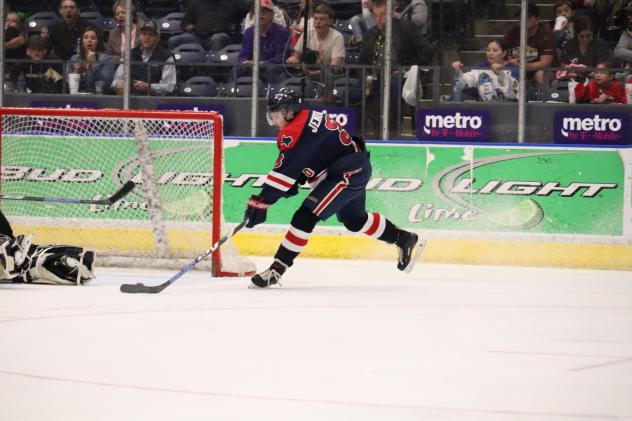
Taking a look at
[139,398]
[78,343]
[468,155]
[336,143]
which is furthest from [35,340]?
[468,155]

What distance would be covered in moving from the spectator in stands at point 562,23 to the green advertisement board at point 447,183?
105cm

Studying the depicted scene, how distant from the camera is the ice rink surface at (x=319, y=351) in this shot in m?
3.63

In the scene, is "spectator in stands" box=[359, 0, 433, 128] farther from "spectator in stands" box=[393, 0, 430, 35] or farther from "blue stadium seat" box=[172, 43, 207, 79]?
"blue stadium seat" box=[172, 43, 207, 79]

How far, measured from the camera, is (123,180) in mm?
8500

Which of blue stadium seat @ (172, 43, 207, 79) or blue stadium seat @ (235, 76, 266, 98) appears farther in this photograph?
blue stadium seat @ (172, 43, 207, 79)

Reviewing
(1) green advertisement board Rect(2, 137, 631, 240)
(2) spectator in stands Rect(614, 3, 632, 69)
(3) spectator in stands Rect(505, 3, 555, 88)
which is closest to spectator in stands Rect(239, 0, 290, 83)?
(1) green advertisement board Rect(2, 137, 631, 240)

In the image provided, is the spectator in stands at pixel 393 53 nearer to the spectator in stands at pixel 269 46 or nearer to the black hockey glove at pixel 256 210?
the spectator in stands at pixel 269 46

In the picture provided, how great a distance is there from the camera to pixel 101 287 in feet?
22.6

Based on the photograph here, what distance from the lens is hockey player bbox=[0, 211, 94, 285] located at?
22.5 feet

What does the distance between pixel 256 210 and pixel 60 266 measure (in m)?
1.13

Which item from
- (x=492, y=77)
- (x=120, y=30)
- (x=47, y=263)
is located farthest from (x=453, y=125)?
(x=47, y=263)

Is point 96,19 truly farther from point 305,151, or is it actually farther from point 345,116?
point 305,151

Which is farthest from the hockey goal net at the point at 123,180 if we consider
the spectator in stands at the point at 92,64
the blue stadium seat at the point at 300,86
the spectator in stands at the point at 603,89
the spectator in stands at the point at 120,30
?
the spectator in stands at the point at 603,89

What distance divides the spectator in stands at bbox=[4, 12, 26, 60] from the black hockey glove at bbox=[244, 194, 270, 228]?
390 cm
